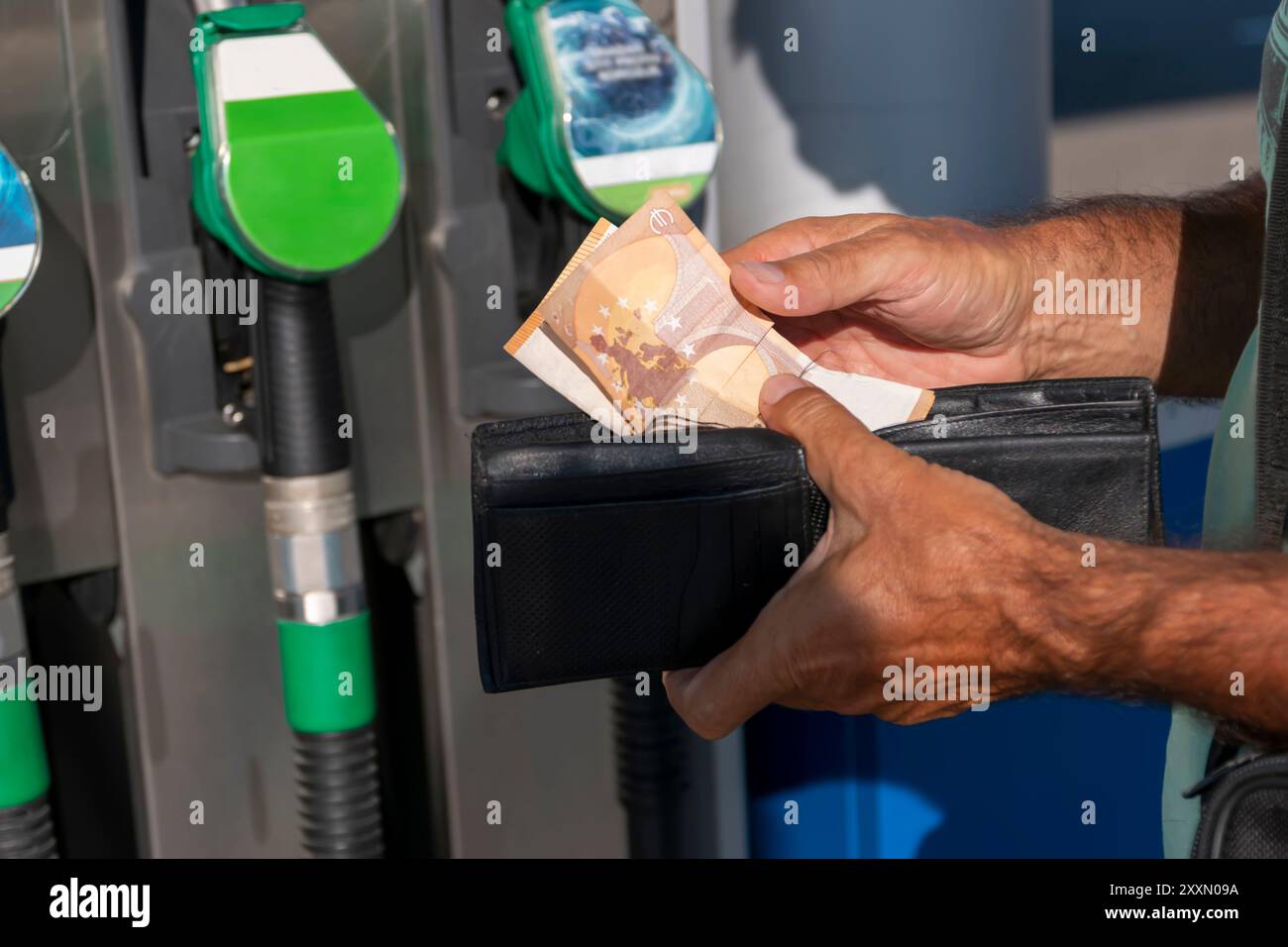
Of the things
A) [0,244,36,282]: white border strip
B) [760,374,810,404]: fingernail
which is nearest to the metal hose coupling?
[0,244,36,282]: white border strip

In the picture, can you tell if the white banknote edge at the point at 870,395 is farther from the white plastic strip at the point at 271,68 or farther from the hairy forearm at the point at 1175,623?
the white plastic strip at the point at 271,68

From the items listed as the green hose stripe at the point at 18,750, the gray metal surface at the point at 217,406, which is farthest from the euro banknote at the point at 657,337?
the green hose stripe at the point at 18,750

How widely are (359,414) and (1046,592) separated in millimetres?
745

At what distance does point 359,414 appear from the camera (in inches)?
57.9

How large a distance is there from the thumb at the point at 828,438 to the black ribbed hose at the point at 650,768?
22.6 inches

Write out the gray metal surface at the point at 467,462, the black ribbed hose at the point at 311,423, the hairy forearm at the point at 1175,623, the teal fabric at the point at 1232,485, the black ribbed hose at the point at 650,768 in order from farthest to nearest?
the black ribbed hose at the point at 650,768, the gray metal surface at the point at 467,462, the black ribbed hose at the point at 311,423, the teal fabric at the point at 1232,485, the hairy forearm at the point at 1175,623

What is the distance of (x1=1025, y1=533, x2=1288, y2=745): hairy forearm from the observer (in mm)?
963

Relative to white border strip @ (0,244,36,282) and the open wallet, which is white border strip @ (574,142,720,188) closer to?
the open wallet

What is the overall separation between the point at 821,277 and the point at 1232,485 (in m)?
0.35

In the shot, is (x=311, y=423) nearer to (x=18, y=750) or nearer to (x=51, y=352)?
(x=51, y=352)

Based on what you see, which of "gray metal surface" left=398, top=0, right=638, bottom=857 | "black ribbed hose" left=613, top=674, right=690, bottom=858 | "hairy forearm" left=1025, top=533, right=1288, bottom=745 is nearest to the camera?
"hairy forearm" left=1025, top=533, right=1288, bottom=745

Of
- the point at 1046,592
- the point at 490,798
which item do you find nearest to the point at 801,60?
the point at 1046,592

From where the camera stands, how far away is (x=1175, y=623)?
0.98 meters

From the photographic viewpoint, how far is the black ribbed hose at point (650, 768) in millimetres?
1584
